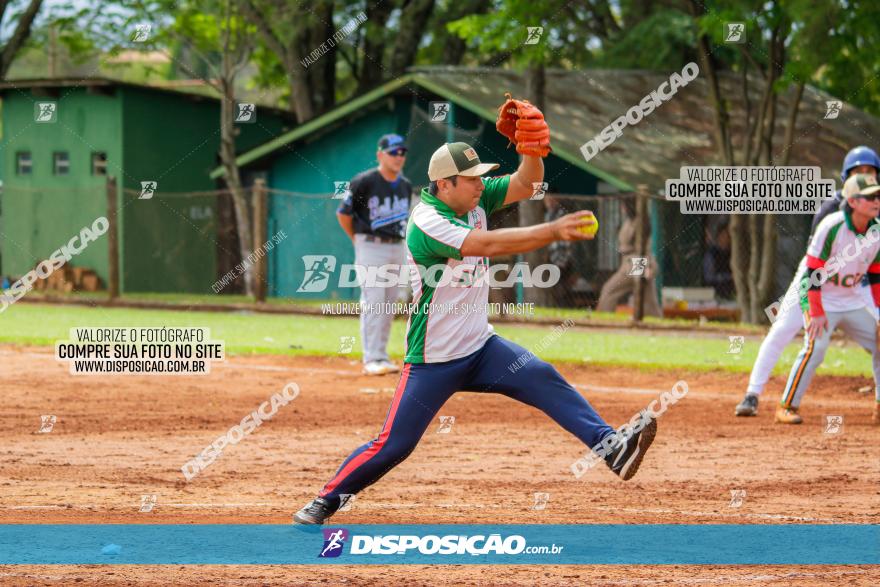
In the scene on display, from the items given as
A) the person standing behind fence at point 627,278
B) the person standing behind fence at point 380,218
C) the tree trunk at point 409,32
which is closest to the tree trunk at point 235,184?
the tree trunk at point 409,32

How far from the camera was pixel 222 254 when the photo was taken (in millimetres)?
31453

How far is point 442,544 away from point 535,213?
1702 centimetres

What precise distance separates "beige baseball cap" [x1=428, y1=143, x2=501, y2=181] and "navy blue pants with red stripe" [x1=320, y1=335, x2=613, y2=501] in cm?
92

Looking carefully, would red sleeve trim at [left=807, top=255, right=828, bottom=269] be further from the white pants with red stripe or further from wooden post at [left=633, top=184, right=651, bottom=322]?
wooden post at [left=633, top=184, right=651, bottom=322]

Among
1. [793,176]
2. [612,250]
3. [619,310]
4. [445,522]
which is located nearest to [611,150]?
[612,250]

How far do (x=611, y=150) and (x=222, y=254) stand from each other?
32.6 feet

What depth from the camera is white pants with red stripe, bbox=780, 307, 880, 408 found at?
11156mm

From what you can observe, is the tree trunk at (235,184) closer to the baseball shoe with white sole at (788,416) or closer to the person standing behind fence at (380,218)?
the person standing behind fence at (380,218)

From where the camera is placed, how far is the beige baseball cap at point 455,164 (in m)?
6.86

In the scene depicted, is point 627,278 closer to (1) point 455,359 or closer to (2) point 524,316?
(2) point 524,316

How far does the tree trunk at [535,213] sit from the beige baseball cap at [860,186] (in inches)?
503

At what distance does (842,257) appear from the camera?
10.8 metres

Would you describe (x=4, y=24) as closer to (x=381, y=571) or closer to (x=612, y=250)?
(x=612, y=250)

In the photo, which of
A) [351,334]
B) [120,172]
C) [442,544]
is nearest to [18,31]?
[120,172]
